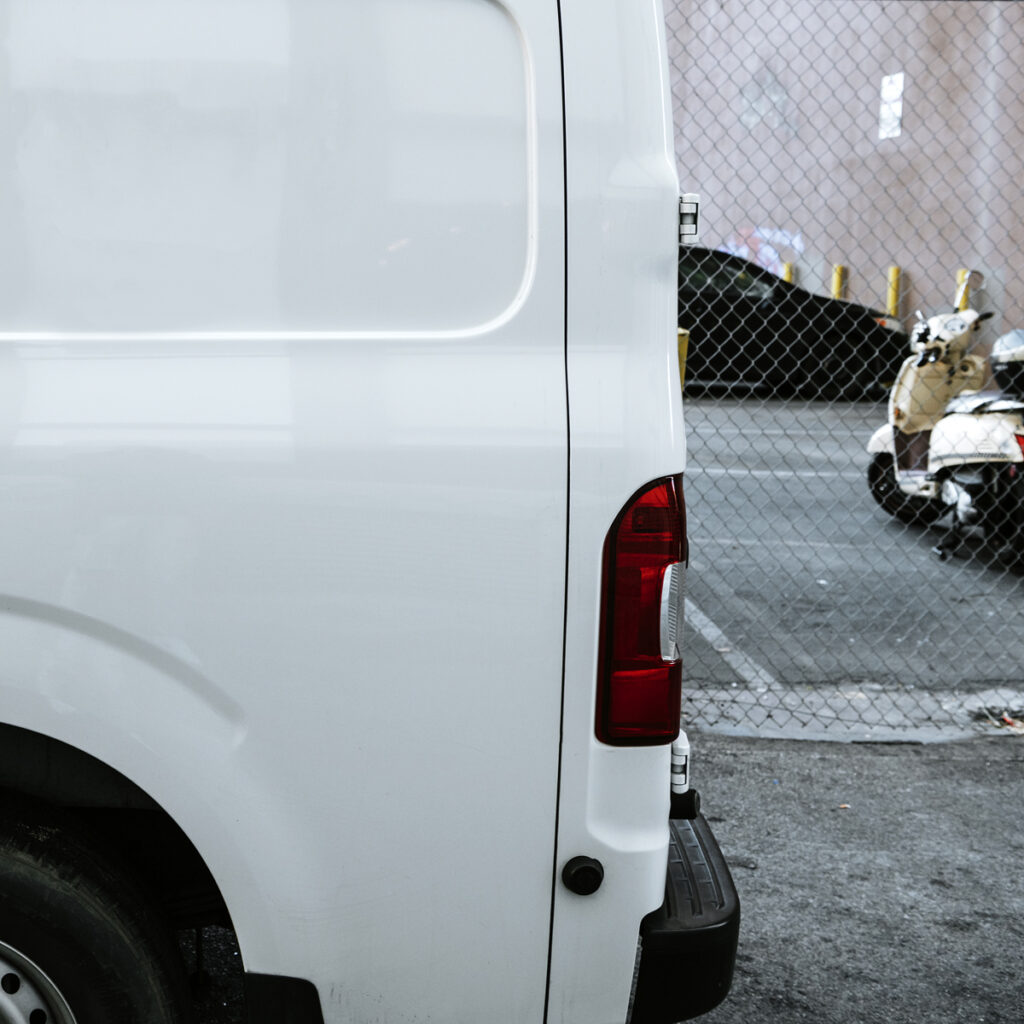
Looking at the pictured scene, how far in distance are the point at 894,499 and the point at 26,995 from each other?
6.97 m

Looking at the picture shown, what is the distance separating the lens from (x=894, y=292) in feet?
51.8

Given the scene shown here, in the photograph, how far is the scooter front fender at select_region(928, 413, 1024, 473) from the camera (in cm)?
645

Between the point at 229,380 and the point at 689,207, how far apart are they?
2.47 ft

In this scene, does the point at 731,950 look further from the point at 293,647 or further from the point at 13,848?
the point at 13,848

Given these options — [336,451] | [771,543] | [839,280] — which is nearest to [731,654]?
[771,543]

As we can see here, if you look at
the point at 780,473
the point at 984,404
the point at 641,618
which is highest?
the point at 641,618

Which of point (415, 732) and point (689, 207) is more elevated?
point (689, 207)

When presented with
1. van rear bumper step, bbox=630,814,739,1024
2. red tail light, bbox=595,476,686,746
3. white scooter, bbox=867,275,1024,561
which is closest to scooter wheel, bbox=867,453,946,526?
white scooter, bbox=867,275,1024,561

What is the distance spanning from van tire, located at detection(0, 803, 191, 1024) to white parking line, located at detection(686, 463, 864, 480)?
7.74m

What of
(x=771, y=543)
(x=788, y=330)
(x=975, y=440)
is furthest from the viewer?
(x=788, y=330)

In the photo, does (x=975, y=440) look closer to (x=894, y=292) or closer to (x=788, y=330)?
(x=788, y=330)

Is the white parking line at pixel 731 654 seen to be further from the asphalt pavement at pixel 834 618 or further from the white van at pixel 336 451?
the white van at pixel 336 451

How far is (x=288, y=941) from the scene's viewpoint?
6.05 ft

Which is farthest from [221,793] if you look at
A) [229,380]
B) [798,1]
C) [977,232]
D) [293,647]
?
[798,1]
